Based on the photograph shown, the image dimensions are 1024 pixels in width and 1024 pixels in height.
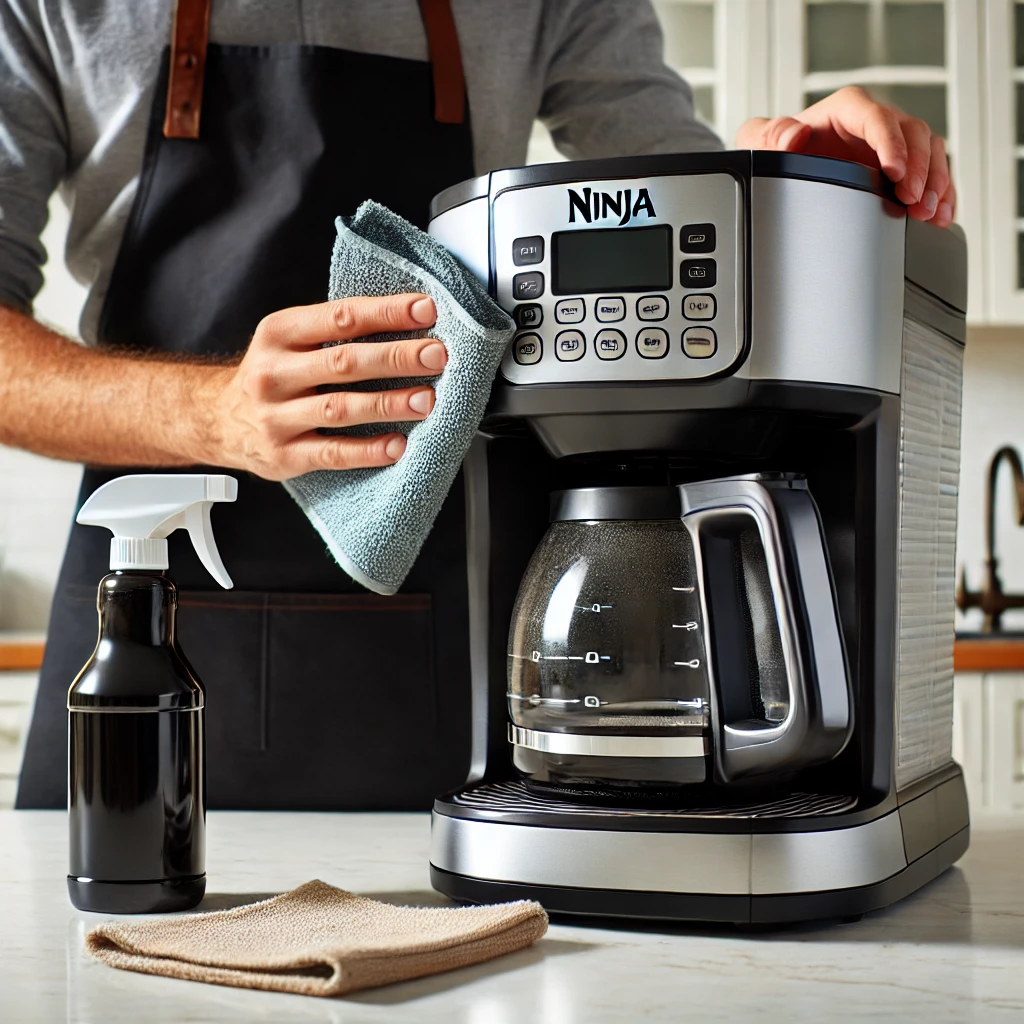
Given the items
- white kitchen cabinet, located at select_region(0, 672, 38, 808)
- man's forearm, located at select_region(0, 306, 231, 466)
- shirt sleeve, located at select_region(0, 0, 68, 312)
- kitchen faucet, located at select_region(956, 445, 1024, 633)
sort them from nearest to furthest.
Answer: man's forearm, located at select_region(0, 306, 231, 466) < shirt sleeve, located at select_region(0, 0, 68, 312) < white kitchen cabinet, located at select_region(0, 672, 38, 808) < kitchen faucet, located at select_region(956, 445, 1024, 633)

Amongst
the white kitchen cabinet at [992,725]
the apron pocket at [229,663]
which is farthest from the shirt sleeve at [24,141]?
the white kitchen cabinet at [992,725]

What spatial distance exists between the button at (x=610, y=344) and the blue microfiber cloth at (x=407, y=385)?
0.13ft

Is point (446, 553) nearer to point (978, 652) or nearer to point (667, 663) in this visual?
point (667, 663)

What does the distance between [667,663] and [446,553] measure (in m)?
0.40

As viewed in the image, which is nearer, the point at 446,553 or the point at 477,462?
the point at 477,462

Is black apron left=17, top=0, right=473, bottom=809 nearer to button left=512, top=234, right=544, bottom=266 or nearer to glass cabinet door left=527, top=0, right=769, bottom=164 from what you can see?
button left=512, top=234, right=544, bottom=266

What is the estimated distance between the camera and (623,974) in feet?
1.59

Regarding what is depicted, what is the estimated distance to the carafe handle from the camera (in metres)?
0.54

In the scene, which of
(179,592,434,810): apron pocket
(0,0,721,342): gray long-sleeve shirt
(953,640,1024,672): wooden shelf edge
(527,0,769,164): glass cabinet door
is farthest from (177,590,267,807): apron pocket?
(527,0,769,164): glass cabinet door

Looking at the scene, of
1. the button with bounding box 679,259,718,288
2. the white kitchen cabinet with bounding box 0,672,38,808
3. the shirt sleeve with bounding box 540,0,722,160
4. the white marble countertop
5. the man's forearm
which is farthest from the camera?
the white kitchen cabinet with bounding box 0,672,38,808

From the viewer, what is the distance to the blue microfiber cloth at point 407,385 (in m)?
0.56

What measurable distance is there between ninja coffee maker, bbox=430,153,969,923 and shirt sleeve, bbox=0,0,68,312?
1.49 ft

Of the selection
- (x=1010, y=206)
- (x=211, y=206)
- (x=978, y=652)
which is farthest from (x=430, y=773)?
(x=1010, y=206)

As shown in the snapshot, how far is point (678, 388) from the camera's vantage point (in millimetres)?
545
